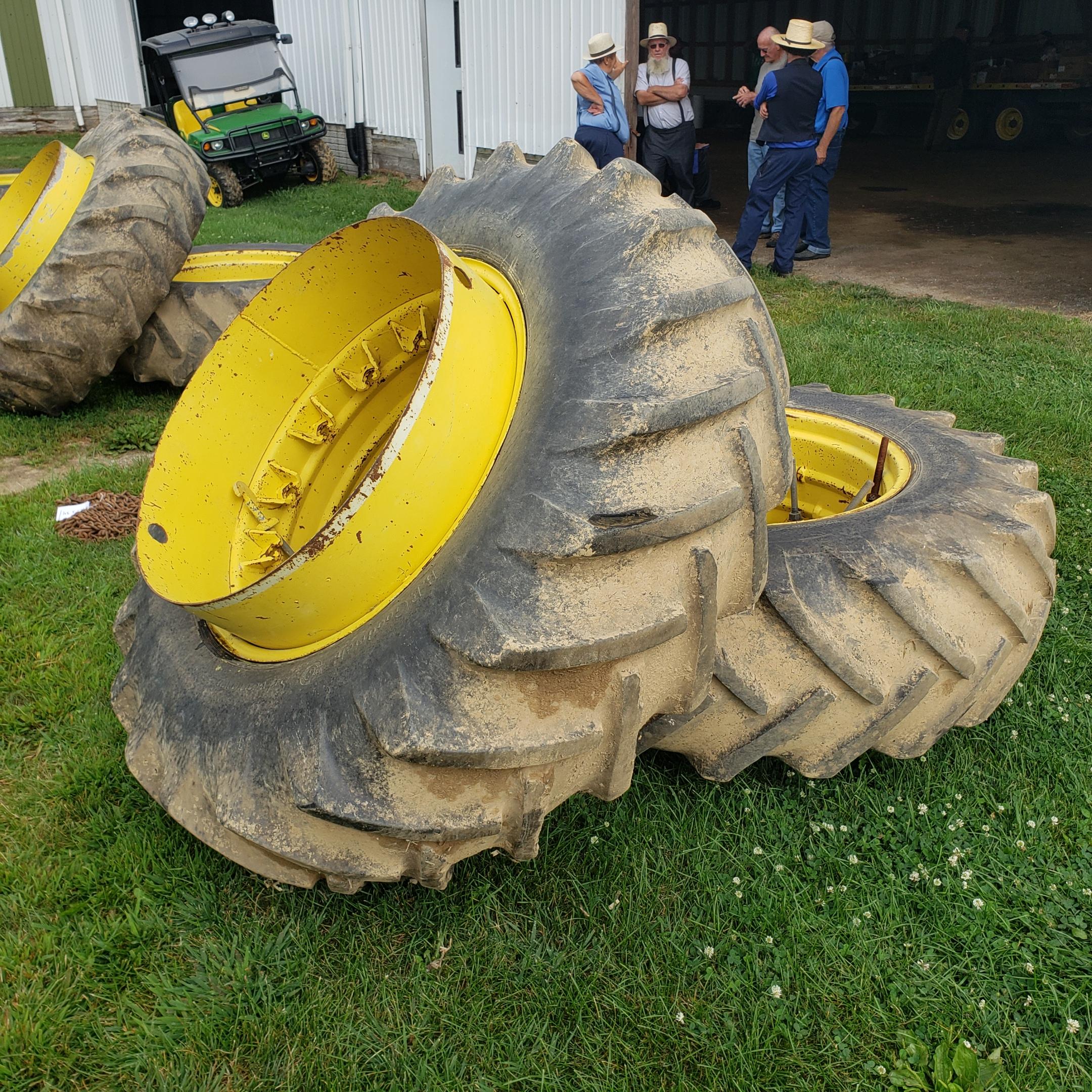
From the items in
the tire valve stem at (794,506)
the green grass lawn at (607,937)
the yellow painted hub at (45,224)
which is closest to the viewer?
the green grass lawn at (607,937)

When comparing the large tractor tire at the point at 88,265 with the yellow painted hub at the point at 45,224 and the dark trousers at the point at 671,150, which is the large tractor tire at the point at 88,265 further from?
the dark trousers at the point at 671,150

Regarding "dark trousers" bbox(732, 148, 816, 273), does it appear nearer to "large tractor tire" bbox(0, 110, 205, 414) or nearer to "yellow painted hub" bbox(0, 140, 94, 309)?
"large tractor tire" bbox(0, 110, 205, 414)

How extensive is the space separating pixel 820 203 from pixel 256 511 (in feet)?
22.9

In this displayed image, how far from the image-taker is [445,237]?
2525mm

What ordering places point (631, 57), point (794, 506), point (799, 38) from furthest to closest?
point (631, 57)
point (799, 38)
point (794, 506)

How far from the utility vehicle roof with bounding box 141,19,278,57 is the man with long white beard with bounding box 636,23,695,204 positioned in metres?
5.96

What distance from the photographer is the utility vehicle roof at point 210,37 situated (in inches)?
437

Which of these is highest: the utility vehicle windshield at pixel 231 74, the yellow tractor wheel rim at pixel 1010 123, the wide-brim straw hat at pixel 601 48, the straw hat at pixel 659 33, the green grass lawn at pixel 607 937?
the straw hat at pixel 659 33

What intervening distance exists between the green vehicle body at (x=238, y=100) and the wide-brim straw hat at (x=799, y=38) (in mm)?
6711

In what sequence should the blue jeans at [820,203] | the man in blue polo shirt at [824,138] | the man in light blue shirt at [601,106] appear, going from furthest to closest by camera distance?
the blue jeans at [820,203] < the man in blue polo shirt at [824,138] < the man in light blue shirt at [601,106]

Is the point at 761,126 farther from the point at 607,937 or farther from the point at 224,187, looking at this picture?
the point at 607,937

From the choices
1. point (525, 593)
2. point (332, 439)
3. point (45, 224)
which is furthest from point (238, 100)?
point (525, 593)

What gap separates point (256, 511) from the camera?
2.61m

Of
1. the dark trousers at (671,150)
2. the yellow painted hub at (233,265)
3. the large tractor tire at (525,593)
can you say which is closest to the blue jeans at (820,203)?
the dark trousers at (671,150)
